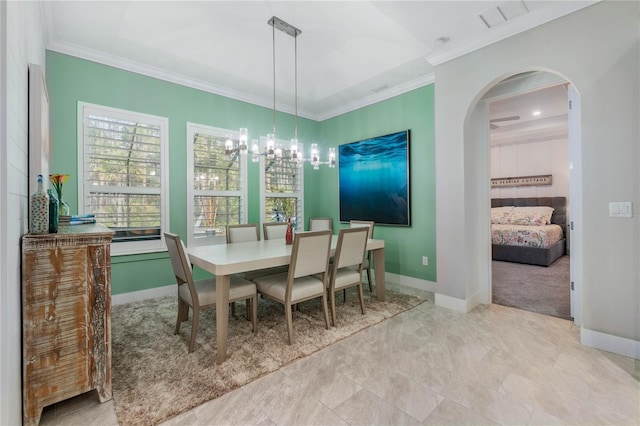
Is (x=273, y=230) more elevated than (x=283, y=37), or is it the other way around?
(x=283, y=37)

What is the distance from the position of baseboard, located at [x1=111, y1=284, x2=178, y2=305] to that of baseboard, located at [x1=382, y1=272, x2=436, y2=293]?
3004 millimetres

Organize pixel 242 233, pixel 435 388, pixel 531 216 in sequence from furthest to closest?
pixel 531 216
pixel 242 233
pixel 435 388

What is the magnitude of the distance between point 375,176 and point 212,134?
2.46 metres

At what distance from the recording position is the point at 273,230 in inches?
159

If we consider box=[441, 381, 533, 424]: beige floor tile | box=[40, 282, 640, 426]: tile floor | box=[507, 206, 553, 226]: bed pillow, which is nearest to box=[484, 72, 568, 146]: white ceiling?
box=[507, 206, 553, 226]: bed pillow

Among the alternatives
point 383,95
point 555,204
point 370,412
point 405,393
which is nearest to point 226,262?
point 370,412

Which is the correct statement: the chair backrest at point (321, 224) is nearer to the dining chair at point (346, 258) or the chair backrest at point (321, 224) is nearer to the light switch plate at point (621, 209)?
the dining chair at point (346, 258)

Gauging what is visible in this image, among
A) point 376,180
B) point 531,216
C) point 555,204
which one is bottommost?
point 531,216

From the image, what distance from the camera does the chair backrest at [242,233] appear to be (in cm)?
364

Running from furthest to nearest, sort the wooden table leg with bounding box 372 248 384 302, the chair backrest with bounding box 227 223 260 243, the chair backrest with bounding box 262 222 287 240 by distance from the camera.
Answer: the chair backrest with bounding box 262 222 287 240, the chair backrest with bounding box 227 223 260 243, the wooden table leg with bounding box 372 248 384 302

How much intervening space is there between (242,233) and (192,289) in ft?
4.91

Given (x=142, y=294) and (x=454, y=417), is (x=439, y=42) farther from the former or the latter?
(x=142, y=294)

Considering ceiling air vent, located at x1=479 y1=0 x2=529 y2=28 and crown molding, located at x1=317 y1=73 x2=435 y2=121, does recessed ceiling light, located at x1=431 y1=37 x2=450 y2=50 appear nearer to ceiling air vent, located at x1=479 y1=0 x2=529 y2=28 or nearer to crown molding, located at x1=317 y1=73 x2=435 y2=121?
ceiling air vent, located at x1=479 y1=0 x2=529 y2=28

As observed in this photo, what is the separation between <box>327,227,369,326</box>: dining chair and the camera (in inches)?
112
